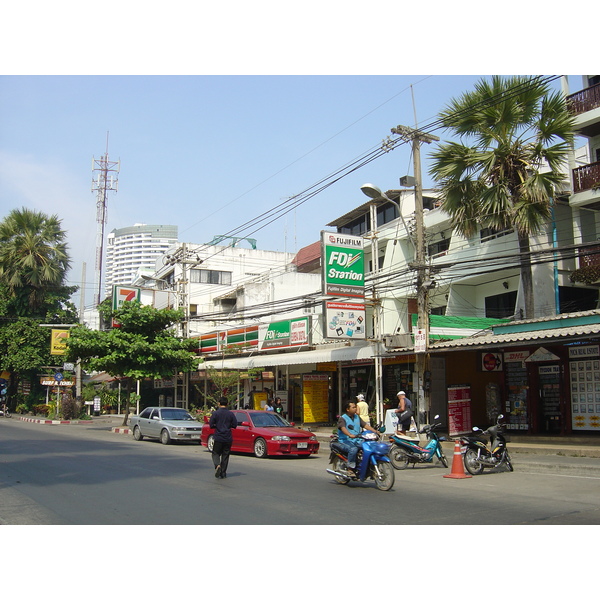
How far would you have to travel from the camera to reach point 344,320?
891 inches

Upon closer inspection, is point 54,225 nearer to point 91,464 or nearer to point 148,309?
point 148,309

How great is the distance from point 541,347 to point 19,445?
17577mm

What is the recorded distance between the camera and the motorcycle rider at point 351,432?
11.4m

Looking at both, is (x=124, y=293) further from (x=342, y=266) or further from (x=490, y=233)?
(x=490, y=233)

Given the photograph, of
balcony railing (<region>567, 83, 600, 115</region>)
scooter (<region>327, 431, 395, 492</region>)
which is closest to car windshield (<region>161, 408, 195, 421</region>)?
scooter (<region>327, 431, 395, 492</region>)

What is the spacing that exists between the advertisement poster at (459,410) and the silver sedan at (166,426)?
30.6 feet

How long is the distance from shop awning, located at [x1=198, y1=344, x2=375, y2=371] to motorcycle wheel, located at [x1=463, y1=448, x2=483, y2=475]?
9.11 meters

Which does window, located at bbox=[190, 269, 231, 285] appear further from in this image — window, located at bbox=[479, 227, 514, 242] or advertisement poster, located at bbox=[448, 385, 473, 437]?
advertisement poster, located at bbox=[448, 385, 473, 437]

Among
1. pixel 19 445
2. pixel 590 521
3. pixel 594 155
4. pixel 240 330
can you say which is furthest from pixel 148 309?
pixel 590 521

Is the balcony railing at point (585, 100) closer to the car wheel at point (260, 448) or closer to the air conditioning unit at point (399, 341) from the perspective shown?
the air conditioning unit at point (399, 341)

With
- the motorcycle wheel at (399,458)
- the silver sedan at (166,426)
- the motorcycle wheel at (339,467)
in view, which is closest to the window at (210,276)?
the silver sedan at (166,426)

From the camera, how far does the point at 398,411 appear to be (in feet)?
57.8

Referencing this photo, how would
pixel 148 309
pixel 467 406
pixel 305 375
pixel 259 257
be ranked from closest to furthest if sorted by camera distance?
pixel 467 406, pixel 305 375, pixel 148 309, pixel 259 257

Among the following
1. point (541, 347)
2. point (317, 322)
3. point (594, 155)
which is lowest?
point (541, 347)
